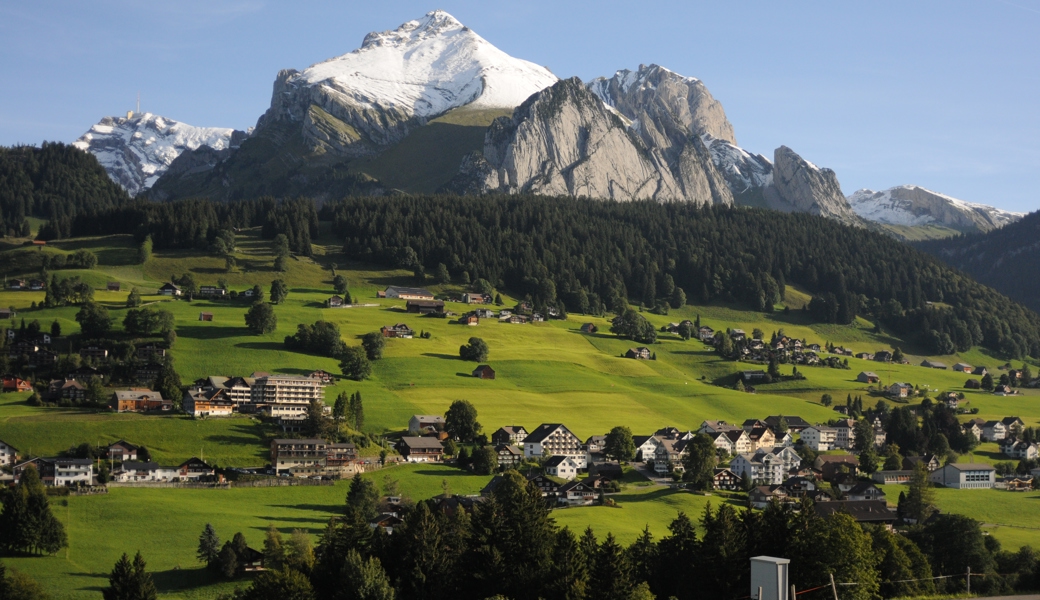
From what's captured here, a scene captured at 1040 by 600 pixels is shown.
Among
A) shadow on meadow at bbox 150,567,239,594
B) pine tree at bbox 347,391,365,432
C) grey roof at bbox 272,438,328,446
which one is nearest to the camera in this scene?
shadow on meadow at bbox 150,567,239,594

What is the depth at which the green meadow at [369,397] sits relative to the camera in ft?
245

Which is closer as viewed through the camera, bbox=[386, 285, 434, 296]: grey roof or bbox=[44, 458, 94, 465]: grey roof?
bbox=[44, 458, 94, 465]: grey roof

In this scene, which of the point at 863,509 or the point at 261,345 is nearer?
the point at 863,509

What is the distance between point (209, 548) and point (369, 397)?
168 feet

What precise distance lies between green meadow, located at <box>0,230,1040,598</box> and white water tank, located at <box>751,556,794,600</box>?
2737 cm

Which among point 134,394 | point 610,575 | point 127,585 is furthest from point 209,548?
point 134,394

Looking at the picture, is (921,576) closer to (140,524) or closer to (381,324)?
(140,524)

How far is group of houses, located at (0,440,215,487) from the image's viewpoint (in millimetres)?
82500

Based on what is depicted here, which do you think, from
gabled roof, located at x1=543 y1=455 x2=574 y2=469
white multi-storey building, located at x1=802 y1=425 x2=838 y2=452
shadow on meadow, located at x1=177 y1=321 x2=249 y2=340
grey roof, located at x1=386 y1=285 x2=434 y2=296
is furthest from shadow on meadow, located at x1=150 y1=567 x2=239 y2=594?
grey roof, located at x1=386 y1=285 x2=434 y2=296

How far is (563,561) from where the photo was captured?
→ 55.4m

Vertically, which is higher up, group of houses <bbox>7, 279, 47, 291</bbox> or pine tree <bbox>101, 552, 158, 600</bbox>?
group of houses <bbox>7, 279, 47, 291</bbox>

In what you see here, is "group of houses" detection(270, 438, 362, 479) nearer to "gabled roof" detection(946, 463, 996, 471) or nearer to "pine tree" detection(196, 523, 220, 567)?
"pine tree" detection(196, 523, 220, 567)

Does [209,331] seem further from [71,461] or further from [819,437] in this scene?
[819,437]

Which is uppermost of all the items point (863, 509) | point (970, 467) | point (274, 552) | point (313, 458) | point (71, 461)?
point (71, 461)
